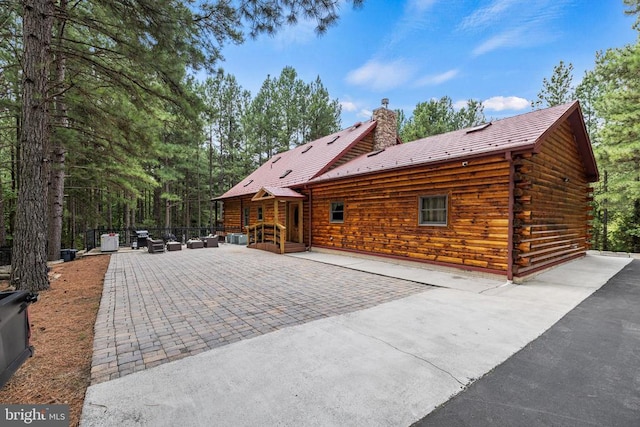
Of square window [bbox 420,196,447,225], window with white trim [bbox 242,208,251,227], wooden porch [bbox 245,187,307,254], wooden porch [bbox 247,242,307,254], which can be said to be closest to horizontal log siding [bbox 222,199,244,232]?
window with white trim [bbox 242,208,251,227]

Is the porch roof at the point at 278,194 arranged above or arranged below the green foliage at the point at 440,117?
below

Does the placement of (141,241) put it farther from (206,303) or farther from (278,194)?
(206,303)

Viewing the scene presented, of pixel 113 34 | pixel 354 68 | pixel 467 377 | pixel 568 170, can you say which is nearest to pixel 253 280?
pixel 467 377

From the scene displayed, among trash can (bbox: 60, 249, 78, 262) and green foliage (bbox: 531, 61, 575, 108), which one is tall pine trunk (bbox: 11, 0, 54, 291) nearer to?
trash can (bbox: 60, 249, 78, 262)

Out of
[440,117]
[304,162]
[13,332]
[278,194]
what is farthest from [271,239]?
[440,117]

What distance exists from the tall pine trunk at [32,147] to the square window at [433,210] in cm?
882

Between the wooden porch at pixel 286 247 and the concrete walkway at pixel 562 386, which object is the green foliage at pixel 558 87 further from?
the concrete walkway at pixel 562 386

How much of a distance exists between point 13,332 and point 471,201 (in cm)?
778

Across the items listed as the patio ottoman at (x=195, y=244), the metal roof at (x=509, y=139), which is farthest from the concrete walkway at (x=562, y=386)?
the patio ottoman at (x=195, y=244)

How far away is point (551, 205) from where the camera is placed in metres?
7.54

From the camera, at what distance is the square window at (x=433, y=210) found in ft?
24.2

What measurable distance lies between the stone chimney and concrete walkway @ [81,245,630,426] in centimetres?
1036

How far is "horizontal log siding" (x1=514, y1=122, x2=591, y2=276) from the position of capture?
5992 millimetres

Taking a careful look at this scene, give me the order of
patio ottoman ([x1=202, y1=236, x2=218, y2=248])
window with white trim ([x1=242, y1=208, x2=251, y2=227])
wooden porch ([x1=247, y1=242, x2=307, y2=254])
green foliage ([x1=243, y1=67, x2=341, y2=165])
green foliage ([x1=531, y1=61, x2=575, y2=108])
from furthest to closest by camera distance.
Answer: green foliage ([x1=243, y1=67, x2=341, y2=165]), green foliage ([x1=531, y1=61, x2=575, y2=108]), window with white trim ([x1=242, y1=208, x2=251, y2=227]), patio ottoman ([x1=202, y1=236, x2=218, y2=248]), wooden porch ([x1=247, y1=242, x2=307, y2=254])
